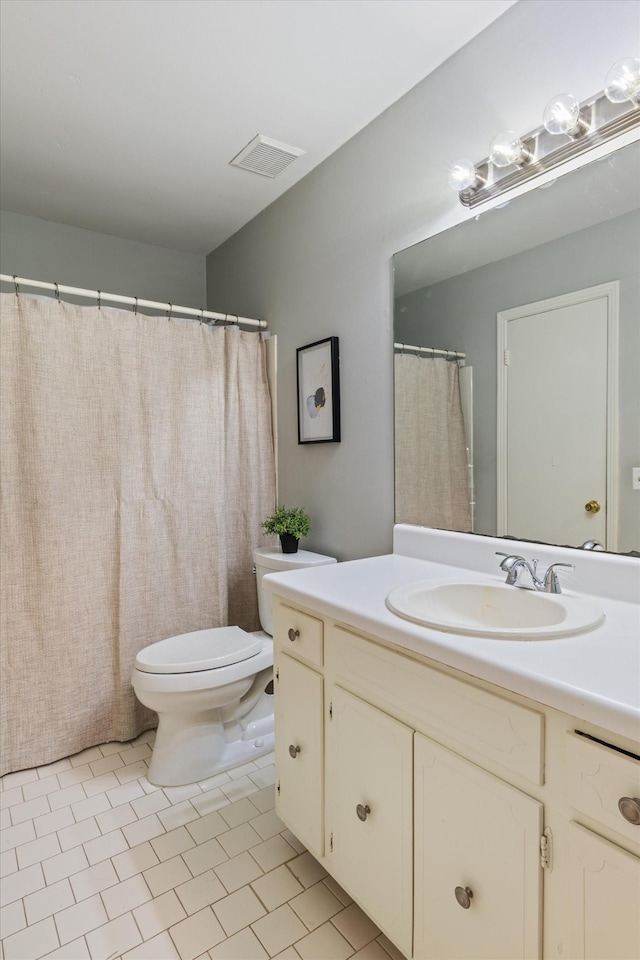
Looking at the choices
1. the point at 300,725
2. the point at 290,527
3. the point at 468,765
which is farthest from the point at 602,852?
the point at 290,527

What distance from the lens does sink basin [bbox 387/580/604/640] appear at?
3.10 feet

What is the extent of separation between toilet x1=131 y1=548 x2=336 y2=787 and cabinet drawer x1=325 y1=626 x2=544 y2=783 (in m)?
0.73

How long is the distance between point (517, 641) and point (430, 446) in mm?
871

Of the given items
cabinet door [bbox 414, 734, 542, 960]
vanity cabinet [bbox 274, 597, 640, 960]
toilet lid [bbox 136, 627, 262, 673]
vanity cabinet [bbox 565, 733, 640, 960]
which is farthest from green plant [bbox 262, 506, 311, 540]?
vanity cabinet [bbox 565, 733, 640, 960]

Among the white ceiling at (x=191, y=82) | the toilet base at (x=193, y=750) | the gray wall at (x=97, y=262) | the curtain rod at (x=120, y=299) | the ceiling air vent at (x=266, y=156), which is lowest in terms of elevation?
the toilet base at (x=193, y=750)

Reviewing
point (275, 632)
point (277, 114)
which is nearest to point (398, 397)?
point (275, 632)

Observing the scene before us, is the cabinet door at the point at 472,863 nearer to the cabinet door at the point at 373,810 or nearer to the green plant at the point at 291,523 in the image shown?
the cabinet door at the point at 373,810

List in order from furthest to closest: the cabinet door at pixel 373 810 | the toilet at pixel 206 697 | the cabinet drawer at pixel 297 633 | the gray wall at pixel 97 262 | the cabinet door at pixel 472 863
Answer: the gray wall at pixel 97 262
the toilet at pixel 206 697
the cabinet drawer at pixel 297 633
the cabinet door at pixel 373 810
the cabinet door at pixel 472 863

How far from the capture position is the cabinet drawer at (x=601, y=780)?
0.68 meters

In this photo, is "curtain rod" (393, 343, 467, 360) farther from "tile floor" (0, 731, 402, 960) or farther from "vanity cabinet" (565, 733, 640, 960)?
"tile floor" (0, 731, 402, 960)

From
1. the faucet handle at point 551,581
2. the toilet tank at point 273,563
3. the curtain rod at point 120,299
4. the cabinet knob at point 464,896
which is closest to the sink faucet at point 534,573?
the faucet handle at point 551,581

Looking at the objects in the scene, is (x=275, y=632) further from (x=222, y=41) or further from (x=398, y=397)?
(x=222, y=41)

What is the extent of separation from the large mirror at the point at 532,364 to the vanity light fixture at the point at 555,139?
0.05 metres

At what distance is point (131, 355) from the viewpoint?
7.11 ft
